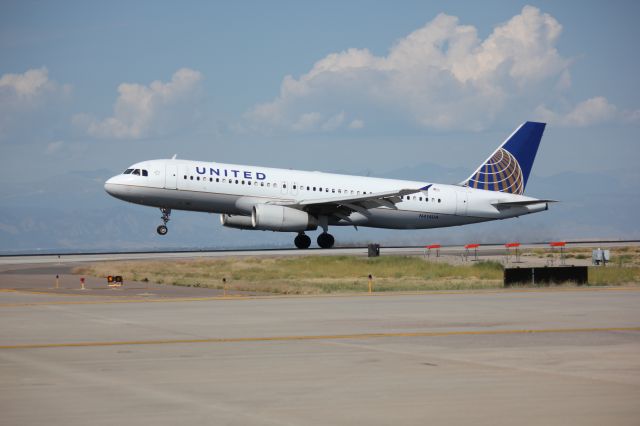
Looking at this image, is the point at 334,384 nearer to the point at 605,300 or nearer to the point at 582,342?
the point at 582,342

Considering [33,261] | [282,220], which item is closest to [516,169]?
[282,220]

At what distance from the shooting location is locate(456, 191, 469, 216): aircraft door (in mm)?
63062

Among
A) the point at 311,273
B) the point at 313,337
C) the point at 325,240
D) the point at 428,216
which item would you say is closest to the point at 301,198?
the point at 325,240

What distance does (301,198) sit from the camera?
5838 centimetres

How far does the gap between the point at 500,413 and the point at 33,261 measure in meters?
46.1

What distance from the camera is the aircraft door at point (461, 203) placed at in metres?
63.1

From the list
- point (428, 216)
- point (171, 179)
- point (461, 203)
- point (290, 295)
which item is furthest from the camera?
point (461, 203)

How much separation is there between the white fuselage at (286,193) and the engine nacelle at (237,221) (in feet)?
2.64

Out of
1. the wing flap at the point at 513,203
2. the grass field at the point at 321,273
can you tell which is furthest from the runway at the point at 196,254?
the grass field at the point at 321,273

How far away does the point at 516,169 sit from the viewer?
68500 millimetres

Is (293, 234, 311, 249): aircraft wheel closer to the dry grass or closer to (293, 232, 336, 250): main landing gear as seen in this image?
(293, 232, 336, 250): main landing gear

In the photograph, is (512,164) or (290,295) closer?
(290,295)

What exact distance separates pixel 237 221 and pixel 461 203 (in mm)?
14127

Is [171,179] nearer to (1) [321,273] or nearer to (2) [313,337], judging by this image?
(1) [321,273]
